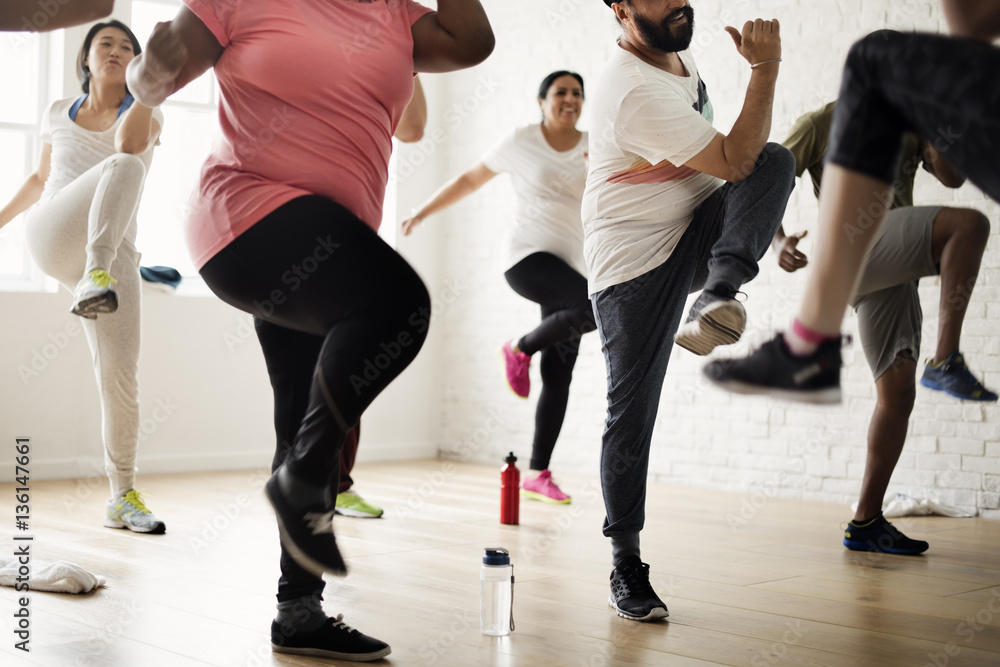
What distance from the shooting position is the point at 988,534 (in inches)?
151

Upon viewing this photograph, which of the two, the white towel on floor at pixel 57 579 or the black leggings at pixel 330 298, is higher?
the black leggings at pixel 330 298

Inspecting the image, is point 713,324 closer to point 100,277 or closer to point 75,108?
point 100,277

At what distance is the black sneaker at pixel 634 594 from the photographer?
2295 mm

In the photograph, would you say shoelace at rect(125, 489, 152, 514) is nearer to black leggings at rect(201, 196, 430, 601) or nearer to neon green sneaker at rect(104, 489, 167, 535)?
neon green sneaker at rect(104, 489, 167, 535)

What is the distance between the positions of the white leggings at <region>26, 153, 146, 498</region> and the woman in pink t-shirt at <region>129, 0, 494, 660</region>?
4.68ft

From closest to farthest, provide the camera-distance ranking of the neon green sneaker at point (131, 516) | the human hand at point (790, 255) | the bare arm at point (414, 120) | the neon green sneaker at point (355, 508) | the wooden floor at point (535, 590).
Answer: the wooden floor at point (535, 590), the human hand at point (790, 255), the bare arm at point (414, 120), the neon green sneaker at point (131, 516), the neon green sneaker at point (355, 508)

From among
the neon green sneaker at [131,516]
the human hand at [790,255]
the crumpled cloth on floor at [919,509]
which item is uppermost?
the human hand at [790,255]

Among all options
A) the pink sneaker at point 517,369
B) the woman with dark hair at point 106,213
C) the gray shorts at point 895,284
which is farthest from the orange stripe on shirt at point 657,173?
the pink sneaker at point 517,369

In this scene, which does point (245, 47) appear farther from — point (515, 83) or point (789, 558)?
point (515, 83)

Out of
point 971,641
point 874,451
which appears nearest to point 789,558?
point 874,451

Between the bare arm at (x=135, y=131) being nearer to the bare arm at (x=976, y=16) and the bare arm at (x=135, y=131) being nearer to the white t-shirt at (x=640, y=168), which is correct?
the white t-shirt at (x=640, y=168)

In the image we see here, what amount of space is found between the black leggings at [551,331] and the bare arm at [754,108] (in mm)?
1937

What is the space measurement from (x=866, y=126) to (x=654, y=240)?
3.22 ft

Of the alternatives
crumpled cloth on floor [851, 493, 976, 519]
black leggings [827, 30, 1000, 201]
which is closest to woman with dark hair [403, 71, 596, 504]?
crumpled cloth on floor [851, 493, 976, 519]
